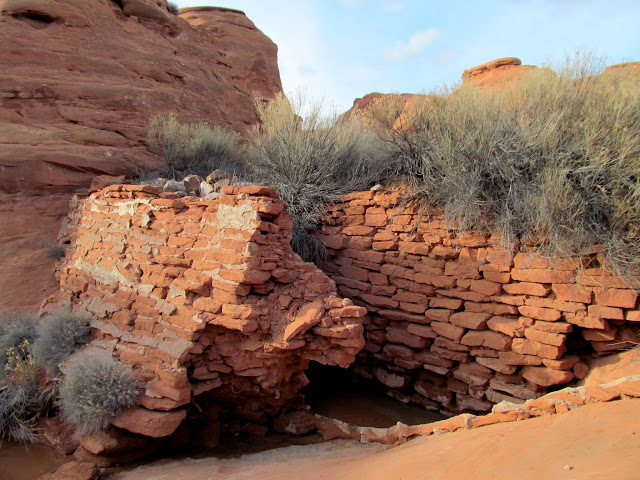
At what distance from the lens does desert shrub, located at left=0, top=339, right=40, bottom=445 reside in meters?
4.20

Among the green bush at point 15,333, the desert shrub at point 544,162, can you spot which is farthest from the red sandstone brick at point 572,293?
the green bush at point 15,333

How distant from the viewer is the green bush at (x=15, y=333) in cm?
492

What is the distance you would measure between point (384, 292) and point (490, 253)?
147 cm

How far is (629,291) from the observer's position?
3.88 meters

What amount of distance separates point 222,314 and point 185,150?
501 cm

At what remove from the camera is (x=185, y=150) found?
26.2ft

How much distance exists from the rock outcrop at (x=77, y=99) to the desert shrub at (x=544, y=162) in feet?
18.5

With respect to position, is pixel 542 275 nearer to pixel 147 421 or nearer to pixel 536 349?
pixel 536 349

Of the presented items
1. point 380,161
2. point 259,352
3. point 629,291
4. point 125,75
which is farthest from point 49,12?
point 629,291

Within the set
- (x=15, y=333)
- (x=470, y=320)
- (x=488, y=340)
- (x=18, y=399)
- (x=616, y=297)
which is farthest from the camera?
(x=15, y=333)

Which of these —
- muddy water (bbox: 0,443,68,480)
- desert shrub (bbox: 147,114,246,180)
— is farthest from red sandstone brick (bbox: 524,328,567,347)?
desert shrub (bbox: 147,114,246,180)

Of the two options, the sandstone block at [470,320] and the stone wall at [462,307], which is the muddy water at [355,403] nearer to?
the stone wall at [462,307]

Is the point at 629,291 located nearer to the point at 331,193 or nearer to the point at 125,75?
the point at 331,193

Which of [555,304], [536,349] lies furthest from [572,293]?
[536,349]
